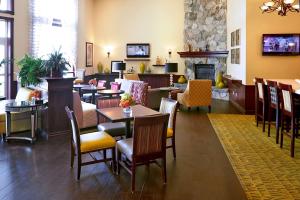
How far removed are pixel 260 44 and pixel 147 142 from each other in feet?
Answer: 19.2

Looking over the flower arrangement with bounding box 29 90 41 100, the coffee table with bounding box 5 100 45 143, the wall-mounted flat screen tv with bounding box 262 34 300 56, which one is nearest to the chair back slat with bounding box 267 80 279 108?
the wall-mounted flat screen tv with bounding box 262 34 300 56

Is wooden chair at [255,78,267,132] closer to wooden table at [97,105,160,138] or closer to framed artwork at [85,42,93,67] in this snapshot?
wooden table at [97,105,160,138]

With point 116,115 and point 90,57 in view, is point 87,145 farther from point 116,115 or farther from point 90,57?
point 90,57

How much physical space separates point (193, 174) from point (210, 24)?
31.0 ft

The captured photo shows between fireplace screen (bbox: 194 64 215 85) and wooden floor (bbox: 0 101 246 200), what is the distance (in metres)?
7.59

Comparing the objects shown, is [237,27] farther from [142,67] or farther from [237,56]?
[142,67]

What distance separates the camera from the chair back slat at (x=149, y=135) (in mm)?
3397

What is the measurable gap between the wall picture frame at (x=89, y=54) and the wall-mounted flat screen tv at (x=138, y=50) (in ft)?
5.20

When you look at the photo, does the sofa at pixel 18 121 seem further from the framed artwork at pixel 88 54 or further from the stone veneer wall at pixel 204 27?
the stone veneer wall at pixel 204 27

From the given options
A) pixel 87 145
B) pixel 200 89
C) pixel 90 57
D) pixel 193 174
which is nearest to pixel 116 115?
pixel 87 145

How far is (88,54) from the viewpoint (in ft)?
40.3

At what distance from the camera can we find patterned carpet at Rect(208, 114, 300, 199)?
353cm

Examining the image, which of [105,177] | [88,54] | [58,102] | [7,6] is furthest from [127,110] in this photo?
[88,54]

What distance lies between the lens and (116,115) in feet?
14.0
